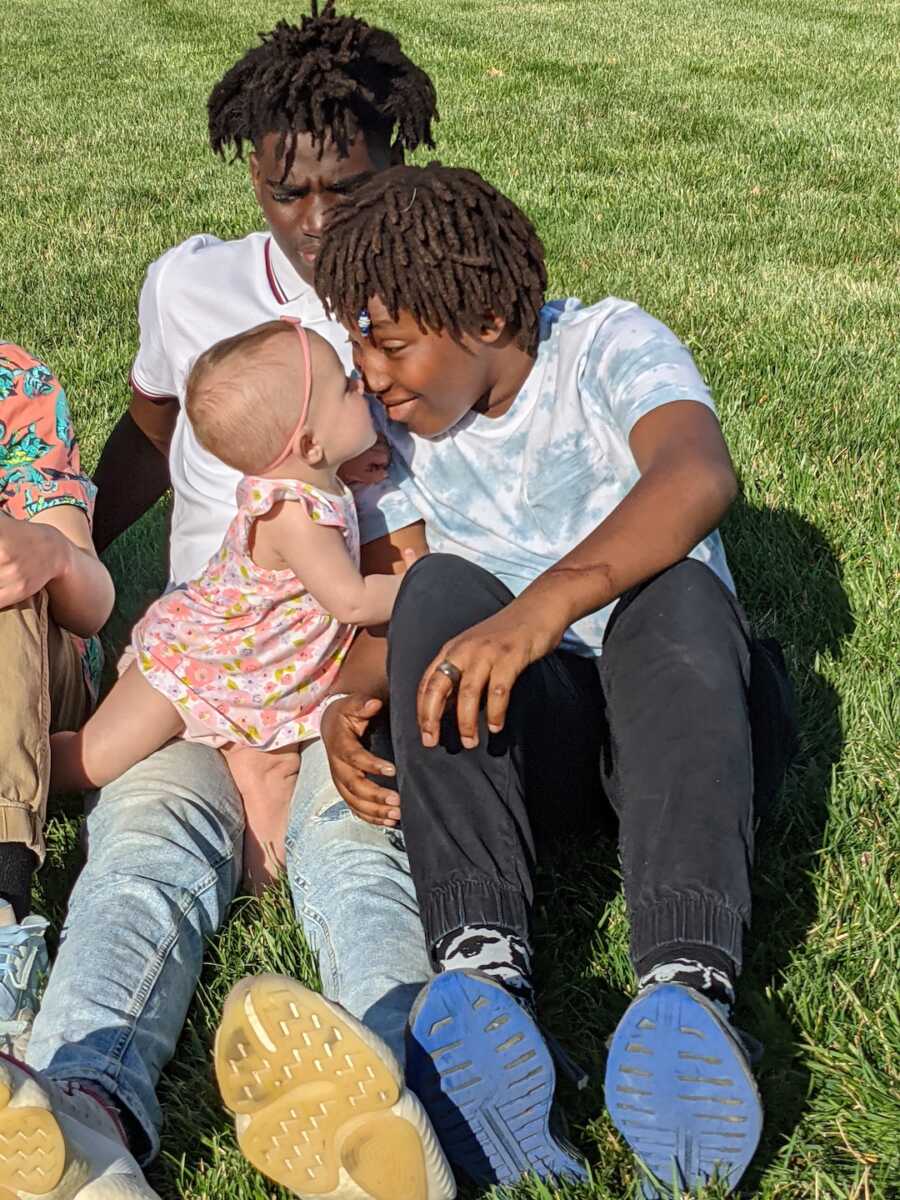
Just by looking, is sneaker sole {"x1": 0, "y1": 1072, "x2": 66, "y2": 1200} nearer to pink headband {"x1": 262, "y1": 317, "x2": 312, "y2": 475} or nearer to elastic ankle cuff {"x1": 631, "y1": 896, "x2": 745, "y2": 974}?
elastic ankle cuff {"x1": 631, "y1": 896, "x2": 745, "y2": 974}

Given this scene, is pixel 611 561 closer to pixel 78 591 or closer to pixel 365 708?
pixel 365 708

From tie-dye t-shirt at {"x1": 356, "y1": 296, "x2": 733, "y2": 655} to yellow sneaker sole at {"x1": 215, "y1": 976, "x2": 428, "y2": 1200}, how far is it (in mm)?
1068

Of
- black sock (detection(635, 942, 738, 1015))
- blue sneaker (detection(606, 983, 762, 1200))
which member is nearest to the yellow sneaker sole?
blue sneaker (detection(606, 983, 762, 1200))

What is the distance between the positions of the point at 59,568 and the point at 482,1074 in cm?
137

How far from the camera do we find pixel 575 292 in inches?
251

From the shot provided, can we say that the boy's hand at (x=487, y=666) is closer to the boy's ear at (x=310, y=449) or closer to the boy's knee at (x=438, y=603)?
the boy's knee at (x=438, y=603)

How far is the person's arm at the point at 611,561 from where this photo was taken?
2105 millimetres

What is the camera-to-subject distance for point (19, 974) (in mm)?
2453

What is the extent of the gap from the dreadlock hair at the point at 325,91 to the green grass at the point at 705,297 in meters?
1.49

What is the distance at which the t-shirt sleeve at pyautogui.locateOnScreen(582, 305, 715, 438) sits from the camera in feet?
8.30

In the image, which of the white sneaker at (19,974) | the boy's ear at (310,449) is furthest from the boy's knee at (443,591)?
the white sneaker at (19,974)

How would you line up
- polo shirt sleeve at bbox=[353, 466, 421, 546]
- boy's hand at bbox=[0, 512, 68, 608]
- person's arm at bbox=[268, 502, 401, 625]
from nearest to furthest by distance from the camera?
1. boy's hand at bbox=[0, 512, 68, 608]
2. person's arm at bbox=[268, 502, 401, 625]
3. polo shirt sleeve at bbox=[353, 466, 421, 546]

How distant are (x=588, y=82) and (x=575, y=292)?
→ 613cm

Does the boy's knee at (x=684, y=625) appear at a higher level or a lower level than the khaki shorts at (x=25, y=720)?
higher
